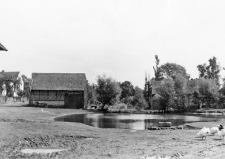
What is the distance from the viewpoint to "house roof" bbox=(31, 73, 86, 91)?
76150mm

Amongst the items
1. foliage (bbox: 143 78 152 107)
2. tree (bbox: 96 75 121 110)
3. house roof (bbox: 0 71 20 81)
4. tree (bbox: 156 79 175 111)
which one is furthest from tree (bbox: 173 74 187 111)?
house roof (bbox: 0 71 20 81)

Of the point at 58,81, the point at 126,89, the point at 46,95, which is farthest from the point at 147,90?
the point at 46,95

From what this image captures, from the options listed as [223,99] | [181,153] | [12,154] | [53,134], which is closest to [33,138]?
[53,134]

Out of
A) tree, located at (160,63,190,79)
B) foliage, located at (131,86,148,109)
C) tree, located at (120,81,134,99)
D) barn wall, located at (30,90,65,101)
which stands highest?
tree, located at (160,63,190,79)

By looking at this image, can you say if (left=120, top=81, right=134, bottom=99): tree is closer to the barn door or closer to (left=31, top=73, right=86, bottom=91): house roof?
Result: (left=31, top=73, right=86, bottom=91): house roof

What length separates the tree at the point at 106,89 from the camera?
7256 centimetres

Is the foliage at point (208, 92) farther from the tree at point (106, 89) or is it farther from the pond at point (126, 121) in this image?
the pond at point (126, 121)

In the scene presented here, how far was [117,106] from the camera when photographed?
75562mm

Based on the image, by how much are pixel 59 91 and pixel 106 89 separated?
12994mm

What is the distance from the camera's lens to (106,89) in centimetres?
7269

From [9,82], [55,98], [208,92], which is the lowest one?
[55,98]

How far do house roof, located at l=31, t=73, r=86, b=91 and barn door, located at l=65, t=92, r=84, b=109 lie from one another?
173 centimetres

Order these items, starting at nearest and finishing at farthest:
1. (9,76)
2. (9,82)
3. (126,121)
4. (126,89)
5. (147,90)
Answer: (126,121), (147,90), (9,82), (9,76), (126,89)

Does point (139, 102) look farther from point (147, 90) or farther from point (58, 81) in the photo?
point (58, 81)
